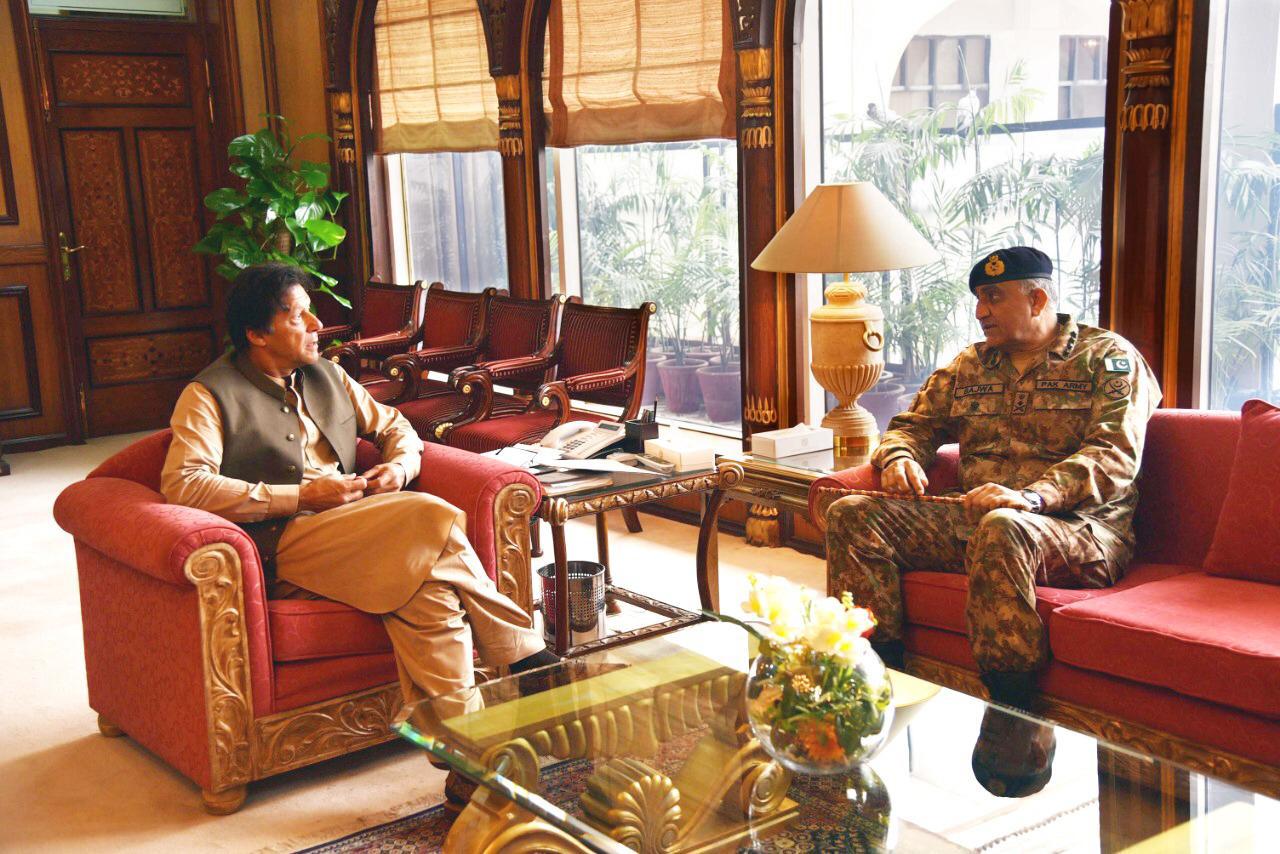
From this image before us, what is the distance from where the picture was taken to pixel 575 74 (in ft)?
18.7

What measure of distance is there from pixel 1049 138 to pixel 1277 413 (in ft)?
4.56

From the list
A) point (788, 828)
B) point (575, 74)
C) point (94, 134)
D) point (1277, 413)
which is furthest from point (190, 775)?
point (94, 134)

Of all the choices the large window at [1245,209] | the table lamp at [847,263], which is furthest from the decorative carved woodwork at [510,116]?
the large window at [1245,209]

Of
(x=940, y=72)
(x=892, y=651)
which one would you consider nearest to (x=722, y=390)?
(x=940, y=72)

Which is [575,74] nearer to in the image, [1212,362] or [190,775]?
[1212,362]

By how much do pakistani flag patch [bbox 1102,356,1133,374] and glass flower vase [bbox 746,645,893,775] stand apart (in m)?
1.43

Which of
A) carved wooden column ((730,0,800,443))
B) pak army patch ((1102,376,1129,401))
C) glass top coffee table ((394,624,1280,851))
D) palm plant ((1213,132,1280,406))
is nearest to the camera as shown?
glass top coffee table ((394,624,1280,851))

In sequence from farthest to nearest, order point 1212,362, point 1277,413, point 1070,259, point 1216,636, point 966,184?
point 966,184 → point 1070,259 → point 1212,362 → point 1277,413 → point 1216,636

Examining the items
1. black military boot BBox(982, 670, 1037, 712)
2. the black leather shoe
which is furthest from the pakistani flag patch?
the black leather shoe

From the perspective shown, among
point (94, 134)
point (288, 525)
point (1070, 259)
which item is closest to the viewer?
point (288, 525)

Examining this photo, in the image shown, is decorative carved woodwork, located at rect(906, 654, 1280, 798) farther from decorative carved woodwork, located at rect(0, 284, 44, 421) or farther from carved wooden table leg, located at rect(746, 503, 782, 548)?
decorative carved woodwork, located at rect(0, 284, 44, 421)

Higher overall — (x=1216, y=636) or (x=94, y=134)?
(x=94, y=134)

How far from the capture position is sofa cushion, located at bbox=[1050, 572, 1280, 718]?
251 centimetres

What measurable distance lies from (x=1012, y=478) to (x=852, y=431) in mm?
702
